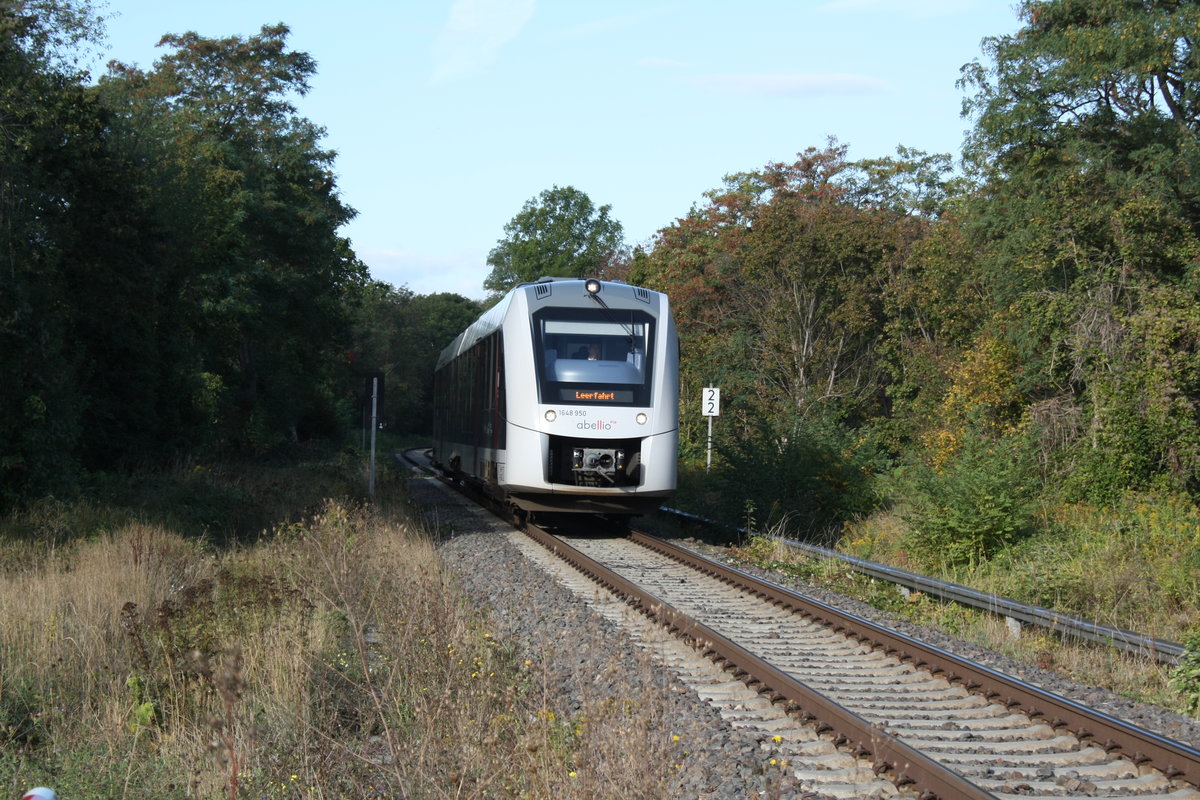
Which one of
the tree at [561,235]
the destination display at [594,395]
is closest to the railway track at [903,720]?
the destination display at [594,395]

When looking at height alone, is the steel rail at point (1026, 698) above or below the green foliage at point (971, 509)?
below

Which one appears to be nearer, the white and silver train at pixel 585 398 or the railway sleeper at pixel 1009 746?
the railway sleeper at pixel 1009 746

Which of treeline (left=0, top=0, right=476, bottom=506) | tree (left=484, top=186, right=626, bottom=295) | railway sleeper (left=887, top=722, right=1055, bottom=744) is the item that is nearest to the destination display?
treeline (left=0, top=0, right=476, bottom=506)

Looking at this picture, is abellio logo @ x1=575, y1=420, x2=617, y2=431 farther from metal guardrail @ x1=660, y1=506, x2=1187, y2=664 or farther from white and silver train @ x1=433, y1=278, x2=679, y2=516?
metal guardrail @ x1=660, y1=506, x2=1187, y2=664

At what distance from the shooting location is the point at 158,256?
2120 centimetres

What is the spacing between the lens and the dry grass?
4.85 m

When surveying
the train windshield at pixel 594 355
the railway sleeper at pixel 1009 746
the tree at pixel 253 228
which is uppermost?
the tree at pixel 253 228

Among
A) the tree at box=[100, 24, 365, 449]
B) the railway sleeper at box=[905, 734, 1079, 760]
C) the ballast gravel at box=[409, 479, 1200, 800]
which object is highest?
the tree at box=[100, 24, 365, 449]

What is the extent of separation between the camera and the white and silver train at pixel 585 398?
14.6 meters

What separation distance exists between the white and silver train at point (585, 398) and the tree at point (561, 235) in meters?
66.1

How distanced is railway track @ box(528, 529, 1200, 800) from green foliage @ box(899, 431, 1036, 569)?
4555 millimetres

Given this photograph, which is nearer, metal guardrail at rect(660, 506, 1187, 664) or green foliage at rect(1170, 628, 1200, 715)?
green foliage at rect(1170, 628, 1200, 715)

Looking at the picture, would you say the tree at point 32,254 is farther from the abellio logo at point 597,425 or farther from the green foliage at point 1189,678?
the green foliage at point 1189,678

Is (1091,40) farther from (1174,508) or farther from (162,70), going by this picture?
(162,70)
